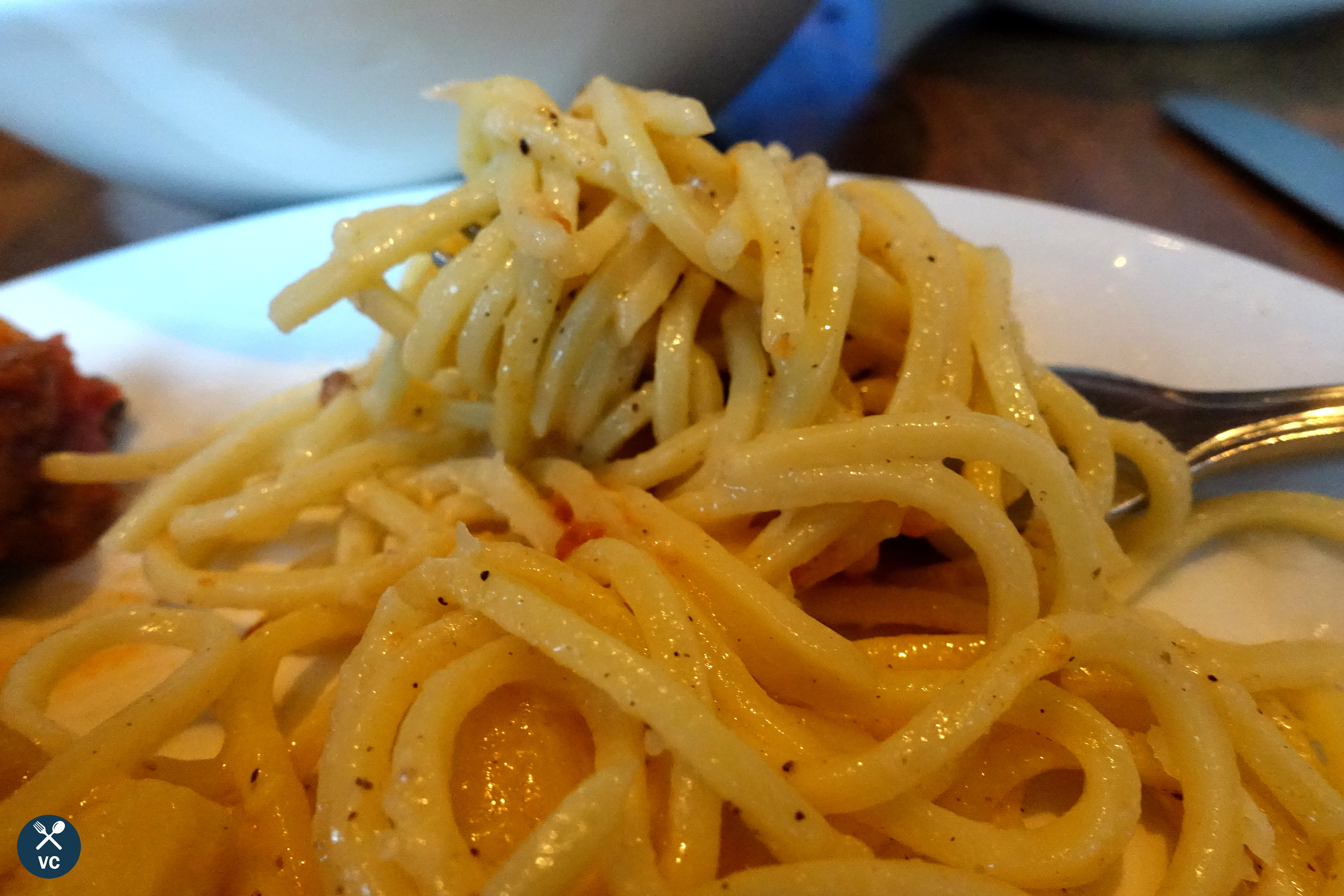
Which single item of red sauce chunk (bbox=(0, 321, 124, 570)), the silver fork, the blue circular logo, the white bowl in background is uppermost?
the white bowl in background

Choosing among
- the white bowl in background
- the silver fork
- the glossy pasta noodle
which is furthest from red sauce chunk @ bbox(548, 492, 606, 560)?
the white bowl in background

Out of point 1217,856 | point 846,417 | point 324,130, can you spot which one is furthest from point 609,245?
point 324,130

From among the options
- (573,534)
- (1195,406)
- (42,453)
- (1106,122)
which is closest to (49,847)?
(573,534)

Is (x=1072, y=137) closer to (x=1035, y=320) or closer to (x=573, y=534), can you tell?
(x=1035, y=320)

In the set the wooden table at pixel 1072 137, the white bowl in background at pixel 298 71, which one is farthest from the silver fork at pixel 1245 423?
the white bowl in background at pixel 298 71

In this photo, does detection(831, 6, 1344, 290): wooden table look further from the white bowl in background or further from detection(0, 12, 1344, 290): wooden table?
the white bowl in background

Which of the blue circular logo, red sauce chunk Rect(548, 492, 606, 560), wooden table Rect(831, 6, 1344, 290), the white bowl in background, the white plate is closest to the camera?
the blue circular logo

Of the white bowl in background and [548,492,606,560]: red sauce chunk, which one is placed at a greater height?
the white bowl in background
